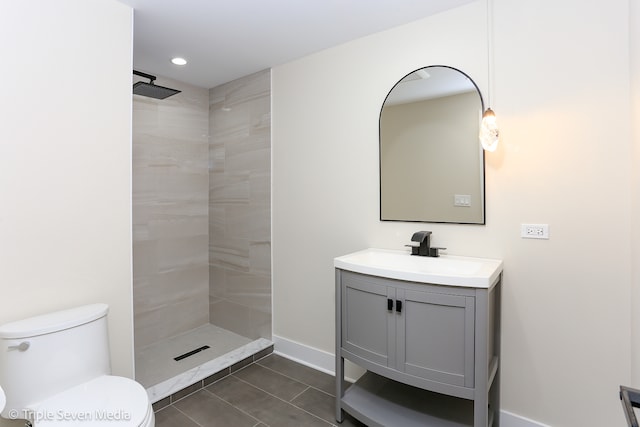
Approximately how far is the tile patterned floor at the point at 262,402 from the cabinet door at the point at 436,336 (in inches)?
26.5

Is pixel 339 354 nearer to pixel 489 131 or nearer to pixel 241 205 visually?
pixel 489 131

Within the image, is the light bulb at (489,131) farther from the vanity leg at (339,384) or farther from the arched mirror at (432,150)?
the vanity leg at (339,384)

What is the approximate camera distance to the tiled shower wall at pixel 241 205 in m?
3.12

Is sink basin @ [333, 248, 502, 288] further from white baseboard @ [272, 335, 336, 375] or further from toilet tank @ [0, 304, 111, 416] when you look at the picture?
toilet tank @ [0, 304, 111, 416]

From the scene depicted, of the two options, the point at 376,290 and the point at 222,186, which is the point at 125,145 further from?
the point at 376,290

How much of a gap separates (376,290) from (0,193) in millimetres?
1916

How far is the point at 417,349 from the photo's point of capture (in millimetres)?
1737

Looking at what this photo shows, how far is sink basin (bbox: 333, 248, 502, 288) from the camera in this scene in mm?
1631

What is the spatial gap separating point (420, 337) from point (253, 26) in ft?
7.22

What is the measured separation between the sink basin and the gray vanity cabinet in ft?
0.14

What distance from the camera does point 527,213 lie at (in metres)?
1.89

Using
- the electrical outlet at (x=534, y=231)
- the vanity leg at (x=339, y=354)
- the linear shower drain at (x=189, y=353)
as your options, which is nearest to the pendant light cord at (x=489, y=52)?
the electrical outlet at (x=534, y=231)

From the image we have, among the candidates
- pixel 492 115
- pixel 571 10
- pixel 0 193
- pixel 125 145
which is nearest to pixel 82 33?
pixel 125 145

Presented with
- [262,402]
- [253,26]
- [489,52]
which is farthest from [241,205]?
[489,52]
